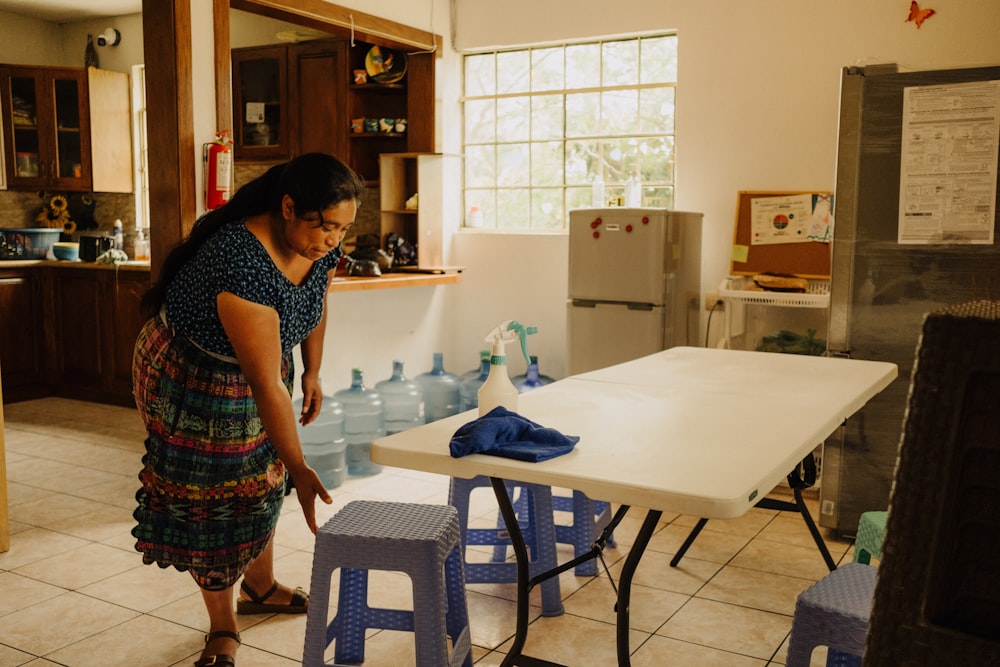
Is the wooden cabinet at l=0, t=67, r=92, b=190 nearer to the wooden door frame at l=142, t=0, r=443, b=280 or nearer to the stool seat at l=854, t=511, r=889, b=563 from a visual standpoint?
the wooden door frame at l=142, t=0, r=443, b=280

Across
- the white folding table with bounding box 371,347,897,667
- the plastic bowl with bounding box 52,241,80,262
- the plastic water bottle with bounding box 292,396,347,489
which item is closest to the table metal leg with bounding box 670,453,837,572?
the white folding table with bounding box 371,347,897,667

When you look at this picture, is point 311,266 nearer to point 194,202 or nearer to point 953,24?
point 194,202

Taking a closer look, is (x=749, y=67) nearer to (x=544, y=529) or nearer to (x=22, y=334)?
(x=544, y=529)

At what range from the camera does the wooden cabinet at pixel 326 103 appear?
5.83 m

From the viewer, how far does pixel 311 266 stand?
251 centimetres

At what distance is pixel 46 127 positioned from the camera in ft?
22.3

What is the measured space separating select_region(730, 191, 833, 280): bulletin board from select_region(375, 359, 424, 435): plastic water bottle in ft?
6.28

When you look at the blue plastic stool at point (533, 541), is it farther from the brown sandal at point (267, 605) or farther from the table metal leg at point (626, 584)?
the table metal leg at point (626, 584)

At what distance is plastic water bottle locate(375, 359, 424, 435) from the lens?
5184 millimetres

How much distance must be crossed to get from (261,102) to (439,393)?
2.52 m

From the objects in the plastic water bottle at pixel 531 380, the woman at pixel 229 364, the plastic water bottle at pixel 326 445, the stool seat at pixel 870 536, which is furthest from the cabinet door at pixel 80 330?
the stool seat at pixel 870 536

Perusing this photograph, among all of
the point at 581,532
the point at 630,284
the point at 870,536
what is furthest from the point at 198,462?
the point at 630,284

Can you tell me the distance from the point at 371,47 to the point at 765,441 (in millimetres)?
4509

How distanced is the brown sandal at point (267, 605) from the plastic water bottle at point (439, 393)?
2.52m
